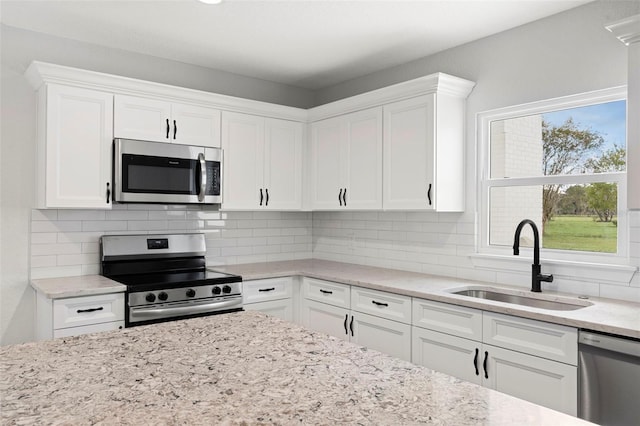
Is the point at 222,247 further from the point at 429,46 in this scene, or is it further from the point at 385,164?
the point at 429,46

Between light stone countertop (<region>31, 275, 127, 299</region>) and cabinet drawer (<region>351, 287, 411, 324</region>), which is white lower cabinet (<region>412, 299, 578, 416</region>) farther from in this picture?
light stone countertop (<region>31, 275, 127, 299</region>)

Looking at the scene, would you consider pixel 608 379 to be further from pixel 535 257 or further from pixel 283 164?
pixel 283 164

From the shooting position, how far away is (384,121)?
11.7ft

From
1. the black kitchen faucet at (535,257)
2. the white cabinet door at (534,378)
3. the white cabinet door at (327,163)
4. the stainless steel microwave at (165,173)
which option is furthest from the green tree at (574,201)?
the stainless steel microwave at (165,173)

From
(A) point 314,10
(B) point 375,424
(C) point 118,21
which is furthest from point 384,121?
(B) point 375,424

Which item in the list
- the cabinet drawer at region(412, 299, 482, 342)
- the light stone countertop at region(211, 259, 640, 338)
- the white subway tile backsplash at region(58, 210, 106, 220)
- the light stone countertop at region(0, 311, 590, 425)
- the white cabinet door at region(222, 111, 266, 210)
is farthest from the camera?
the white cabinet door at region(222, 111, 266, 210)

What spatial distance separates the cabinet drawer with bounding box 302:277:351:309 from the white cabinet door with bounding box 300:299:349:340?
0.04 metres

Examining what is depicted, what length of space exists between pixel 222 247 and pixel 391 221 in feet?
4.94

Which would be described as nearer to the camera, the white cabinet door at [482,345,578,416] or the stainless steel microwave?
the white cabinet door at [482,345,578,416]

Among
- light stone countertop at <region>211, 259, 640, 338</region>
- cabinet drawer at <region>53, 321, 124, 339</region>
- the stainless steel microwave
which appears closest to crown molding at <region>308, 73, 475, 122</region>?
the stainless steel microwave

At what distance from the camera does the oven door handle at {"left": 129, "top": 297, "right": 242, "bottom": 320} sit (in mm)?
2996

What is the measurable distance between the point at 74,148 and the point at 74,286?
91 cm

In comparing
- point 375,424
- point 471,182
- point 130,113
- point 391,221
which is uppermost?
point 130,113

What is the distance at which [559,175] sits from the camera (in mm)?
2992
